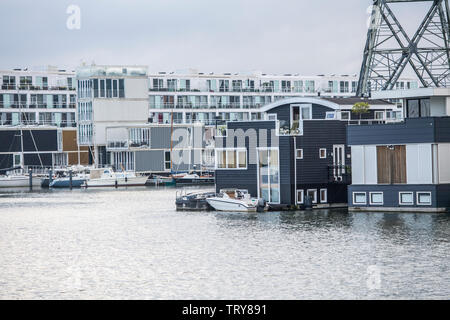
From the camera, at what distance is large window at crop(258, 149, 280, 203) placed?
213ft

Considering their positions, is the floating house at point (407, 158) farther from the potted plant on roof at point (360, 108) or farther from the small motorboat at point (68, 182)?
the small motorboat at point (68, 182)

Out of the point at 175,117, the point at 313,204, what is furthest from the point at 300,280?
the point at 175,117

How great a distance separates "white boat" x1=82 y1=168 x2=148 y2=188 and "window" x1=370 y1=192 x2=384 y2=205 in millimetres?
55422

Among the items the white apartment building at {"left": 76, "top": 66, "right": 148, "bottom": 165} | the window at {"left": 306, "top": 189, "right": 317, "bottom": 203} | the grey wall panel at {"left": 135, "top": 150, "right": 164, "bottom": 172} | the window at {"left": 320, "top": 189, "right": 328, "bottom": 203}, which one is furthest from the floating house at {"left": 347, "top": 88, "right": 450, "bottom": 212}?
the white apartment building at {"left": 76, "top": 66, "right": 148, "bottom": 165}

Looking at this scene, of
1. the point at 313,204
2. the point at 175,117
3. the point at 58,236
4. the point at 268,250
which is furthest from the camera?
the point at 175,117

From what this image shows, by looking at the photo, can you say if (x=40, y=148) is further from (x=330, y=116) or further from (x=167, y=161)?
(x=330, y=116)

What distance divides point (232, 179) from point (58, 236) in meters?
15.2

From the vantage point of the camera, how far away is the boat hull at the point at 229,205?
6462cm

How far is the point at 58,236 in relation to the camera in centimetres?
5666

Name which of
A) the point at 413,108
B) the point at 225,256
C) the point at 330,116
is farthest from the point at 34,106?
the point at 225,256

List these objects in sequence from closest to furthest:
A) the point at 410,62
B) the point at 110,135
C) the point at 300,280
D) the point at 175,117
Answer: the point at 300,280 < the point at 410,62 < the point at 110,135 < the point at 175,117

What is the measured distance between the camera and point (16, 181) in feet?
386

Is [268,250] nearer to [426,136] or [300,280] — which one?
[300,280]

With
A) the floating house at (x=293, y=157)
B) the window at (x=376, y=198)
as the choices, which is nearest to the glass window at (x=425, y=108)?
the floating house at (x=293, y=157)
